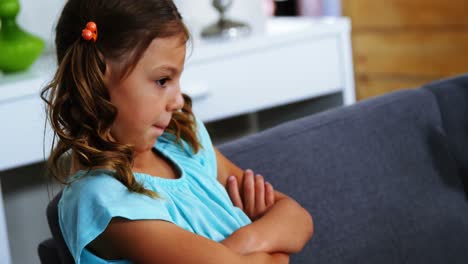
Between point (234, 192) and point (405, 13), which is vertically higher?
point (234, 192)

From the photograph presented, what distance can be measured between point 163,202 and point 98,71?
0.20m

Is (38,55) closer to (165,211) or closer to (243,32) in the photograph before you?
(243,32)

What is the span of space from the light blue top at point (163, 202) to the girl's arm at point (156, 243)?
0.05 ft

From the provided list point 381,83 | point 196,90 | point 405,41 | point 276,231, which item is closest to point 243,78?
point 196,90

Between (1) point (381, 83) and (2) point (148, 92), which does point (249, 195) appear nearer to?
(2) point (148, 92)

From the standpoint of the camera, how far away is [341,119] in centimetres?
161

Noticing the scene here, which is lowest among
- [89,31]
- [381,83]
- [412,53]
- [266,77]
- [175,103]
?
[381,83]

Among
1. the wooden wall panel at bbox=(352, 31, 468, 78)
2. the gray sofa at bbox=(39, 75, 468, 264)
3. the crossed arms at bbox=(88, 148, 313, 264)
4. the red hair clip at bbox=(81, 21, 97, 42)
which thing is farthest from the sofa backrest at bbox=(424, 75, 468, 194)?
the wooden wall panel at bbox=(352, 31, 468, 78)

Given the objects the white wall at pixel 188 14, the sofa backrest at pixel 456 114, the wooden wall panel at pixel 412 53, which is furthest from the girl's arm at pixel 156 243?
the wooden wall panel at pixel 412 53

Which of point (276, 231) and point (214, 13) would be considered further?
point (214, 13)

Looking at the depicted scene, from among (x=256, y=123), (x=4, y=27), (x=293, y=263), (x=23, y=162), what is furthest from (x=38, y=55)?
(x=293, y=263)

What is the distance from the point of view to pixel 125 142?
1169 millimetres

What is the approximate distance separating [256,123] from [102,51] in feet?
5.28

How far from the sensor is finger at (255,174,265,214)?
1330mm
